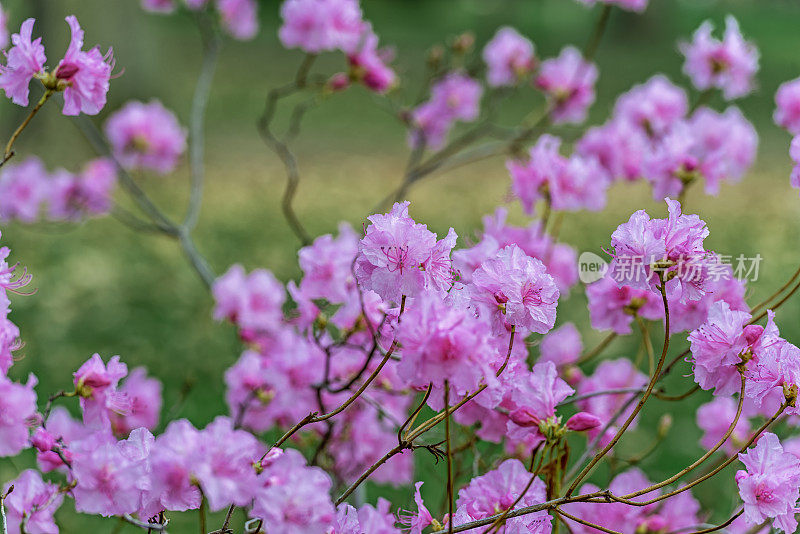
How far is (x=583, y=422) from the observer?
1099 mm

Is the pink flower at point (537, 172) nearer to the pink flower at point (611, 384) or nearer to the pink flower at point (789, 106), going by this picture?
the pink flower at point (611, 384)

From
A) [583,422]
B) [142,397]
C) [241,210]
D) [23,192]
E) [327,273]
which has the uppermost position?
[583,422]

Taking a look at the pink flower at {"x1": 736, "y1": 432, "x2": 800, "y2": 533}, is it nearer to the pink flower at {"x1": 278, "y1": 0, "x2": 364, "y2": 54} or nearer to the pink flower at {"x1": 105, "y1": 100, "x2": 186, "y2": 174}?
the pink flower at {"x1": 278, "y1": 0, "x2": 364, "y2": 54}

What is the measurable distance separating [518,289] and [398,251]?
0.45ft

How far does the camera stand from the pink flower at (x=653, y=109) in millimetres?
2250

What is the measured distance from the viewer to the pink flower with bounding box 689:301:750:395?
1034 mm

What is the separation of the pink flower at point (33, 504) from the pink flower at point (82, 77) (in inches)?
18.9

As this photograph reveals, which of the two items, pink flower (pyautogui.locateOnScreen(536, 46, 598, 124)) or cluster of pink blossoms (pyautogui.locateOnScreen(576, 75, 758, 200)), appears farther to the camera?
pink flower (pyautogui.locateOnScreen(536, 46, 598, 124))

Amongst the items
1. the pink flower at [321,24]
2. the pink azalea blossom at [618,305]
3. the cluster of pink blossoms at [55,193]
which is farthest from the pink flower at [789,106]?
the cluster of pink blossoms at [55,193]

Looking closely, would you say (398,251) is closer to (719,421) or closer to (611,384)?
(611,384)

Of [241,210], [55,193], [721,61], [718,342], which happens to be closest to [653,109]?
[721,61]

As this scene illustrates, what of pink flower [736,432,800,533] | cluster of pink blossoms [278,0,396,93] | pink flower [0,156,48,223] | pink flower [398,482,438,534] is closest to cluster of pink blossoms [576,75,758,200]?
cluster of pink blossoms [278,0,396,93]

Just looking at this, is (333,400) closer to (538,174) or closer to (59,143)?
(538,174)

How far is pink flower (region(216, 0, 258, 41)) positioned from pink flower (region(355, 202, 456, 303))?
178 centimetres
